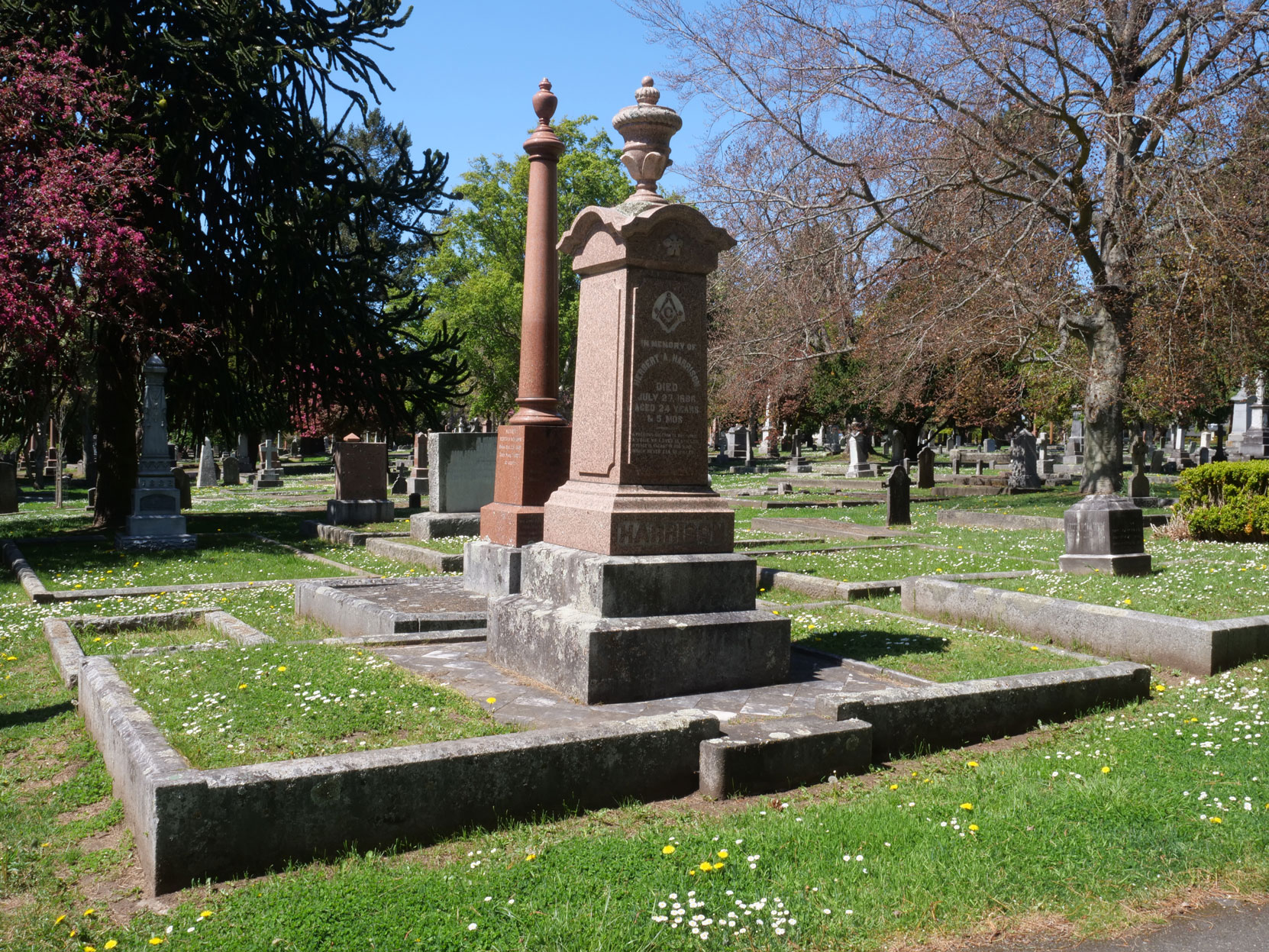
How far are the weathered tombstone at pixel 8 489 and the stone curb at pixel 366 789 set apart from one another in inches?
951

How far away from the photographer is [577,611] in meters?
6.52

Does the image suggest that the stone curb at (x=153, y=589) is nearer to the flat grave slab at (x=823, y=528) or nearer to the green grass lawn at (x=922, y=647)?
the green grass lawn at (x=922, y=647)

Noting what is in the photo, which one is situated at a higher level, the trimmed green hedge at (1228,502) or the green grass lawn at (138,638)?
the trimmed green hedge at (1228,502)

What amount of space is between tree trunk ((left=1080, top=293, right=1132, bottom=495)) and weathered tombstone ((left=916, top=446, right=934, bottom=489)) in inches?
400

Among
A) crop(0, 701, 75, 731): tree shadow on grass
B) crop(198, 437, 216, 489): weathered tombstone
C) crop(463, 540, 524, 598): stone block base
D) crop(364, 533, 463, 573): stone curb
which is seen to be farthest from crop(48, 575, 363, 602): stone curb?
crop(198, 437, 216, 489): weathered tombstone

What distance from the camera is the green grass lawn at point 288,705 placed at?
511 cm

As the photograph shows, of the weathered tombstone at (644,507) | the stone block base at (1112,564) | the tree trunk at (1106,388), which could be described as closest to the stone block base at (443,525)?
the weathered tombstone at (644,507)

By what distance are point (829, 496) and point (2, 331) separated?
64.8 ft

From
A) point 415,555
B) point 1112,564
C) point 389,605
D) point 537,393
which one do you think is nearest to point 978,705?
point 389,605

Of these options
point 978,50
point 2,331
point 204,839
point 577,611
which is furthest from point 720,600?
point 978,50

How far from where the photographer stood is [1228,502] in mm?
14727

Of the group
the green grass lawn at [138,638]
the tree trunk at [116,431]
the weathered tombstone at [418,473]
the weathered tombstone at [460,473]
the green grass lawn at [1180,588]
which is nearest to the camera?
the green grass lawn at [138,638]

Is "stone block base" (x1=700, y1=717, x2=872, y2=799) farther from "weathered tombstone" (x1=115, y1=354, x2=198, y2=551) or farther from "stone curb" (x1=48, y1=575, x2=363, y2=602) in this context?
"weathered tombstone" (x1=115, y1=354, x2=198, y2=551)

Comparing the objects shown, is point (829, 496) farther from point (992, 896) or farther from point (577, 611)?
point (992, 896)
